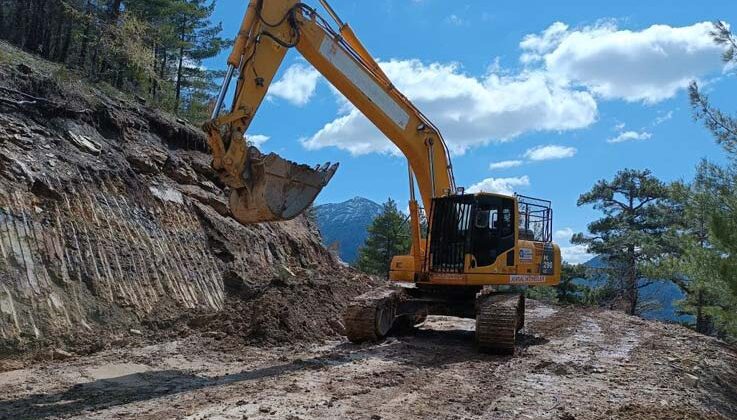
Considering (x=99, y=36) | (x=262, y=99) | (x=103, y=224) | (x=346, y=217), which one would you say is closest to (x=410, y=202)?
(x=262, y=99)

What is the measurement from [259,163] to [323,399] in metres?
3.19

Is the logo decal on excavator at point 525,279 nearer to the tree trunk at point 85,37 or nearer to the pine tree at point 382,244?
the tree trunk at point 85,37

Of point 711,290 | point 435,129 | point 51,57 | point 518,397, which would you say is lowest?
point 518,397

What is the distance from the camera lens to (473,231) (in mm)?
10469

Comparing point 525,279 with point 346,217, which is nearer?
point 525,279

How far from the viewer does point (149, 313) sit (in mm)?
10133

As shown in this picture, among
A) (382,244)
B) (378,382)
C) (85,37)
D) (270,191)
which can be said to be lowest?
(378,382)

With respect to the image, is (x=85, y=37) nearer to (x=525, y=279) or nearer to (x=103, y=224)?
(x=103, y=224)

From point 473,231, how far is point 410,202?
4.69 feet

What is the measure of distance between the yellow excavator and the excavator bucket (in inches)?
0.5

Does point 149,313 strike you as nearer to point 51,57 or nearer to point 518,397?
point 518,397

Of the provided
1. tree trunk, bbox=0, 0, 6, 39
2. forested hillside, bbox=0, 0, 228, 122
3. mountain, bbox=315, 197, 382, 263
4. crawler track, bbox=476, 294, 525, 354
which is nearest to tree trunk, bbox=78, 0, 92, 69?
forested hillside, bbox=0, 0, 228, 122

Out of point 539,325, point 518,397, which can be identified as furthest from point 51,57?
point 518,397

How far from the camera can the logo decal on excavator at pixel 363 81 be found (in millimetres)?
9891
